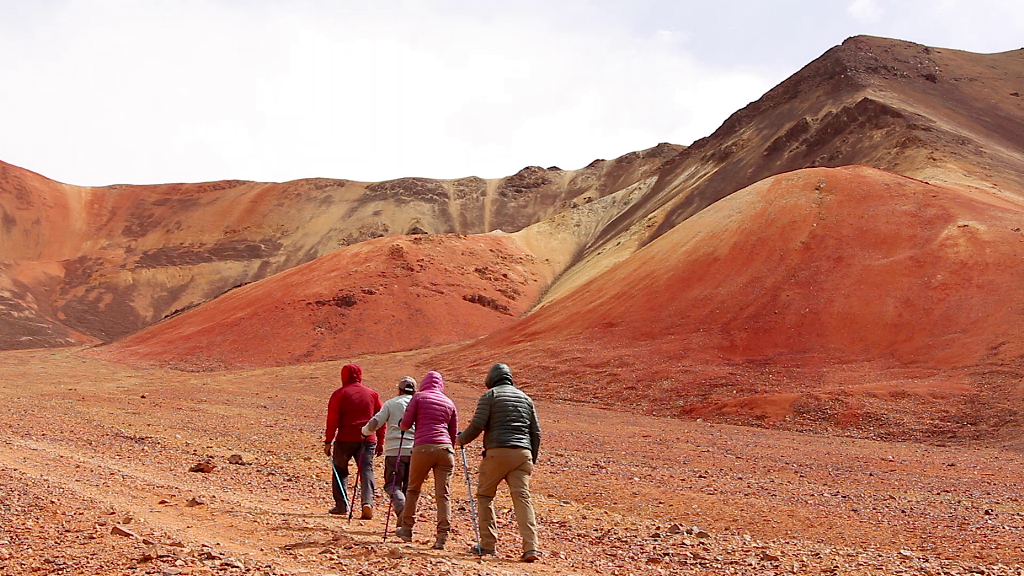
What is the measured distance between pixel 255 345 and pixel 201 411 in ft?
74.5

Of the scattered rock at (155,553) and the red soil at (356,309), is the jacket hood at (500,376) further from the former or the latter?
the red soil at (356,309)

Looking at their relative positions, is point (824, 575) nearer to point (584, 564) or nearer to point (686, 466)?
point (584, 564)

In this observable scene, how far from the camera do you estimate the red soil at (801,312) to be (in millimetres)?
23250

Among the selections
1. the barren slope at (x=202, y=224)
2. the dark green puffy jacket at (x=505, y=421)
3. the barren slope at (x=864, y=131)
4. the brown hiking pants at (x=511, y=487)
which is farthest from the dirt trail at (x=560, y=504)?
the barren slope at (x=202, y=224)

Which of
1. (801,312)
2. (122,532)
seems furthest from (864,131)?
(122,532)

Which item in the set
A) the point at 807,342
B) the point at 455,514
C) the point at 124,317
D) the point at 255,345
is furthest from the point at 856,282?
the point at 124,317

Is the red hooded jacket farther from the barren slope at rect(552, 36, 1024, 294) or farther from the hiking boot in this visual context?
the barren slope at rect(552, 36, 1024, 294)

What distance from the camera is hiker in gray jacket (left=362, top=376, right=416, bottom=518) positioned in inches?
330

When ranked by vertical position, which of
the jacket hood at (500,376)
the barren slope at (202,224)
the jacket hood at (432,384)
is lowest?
the jacket hood at (432,384)

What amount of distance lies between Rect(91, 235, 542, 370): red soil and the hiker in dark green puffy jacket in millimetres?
34388

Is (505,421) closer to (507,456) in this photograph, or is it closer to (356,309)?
(507,456)

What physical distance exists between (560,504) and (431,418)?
3.38 metres

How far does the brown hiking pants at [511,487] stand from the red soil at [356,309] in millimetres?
34381

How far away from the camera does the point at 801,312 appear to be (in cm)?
2830
